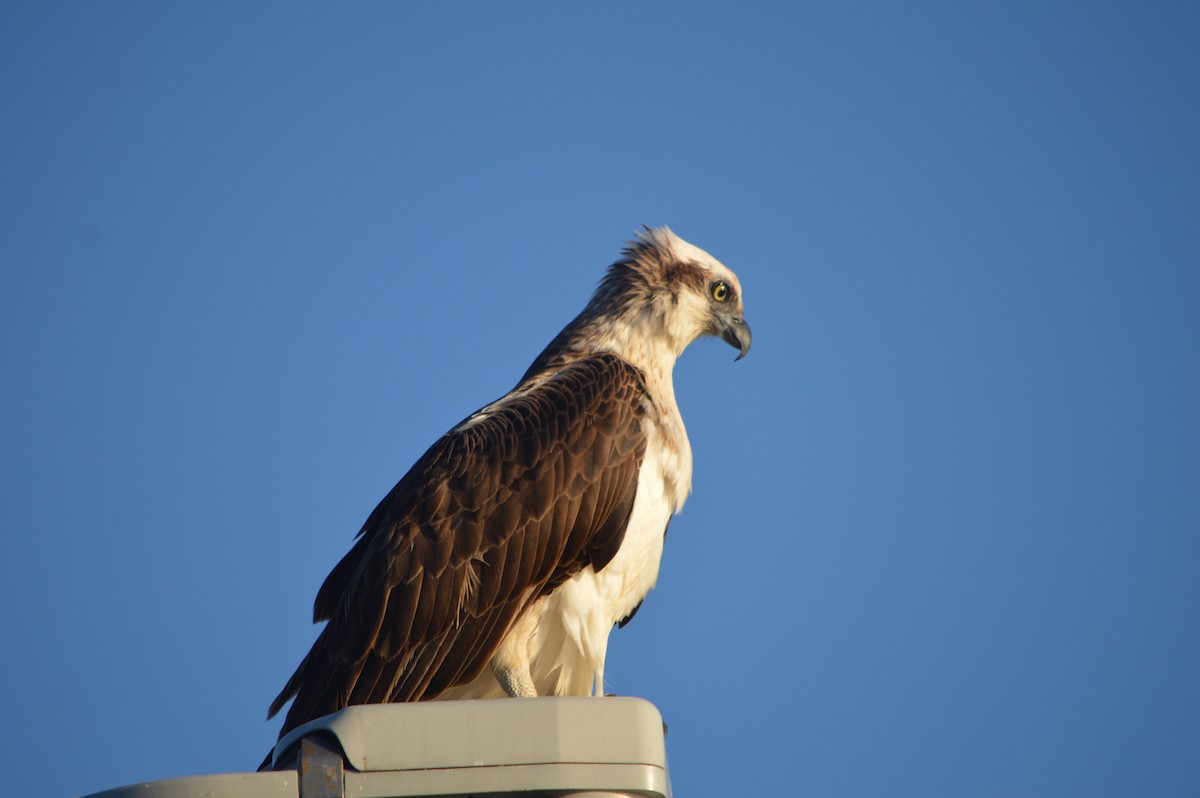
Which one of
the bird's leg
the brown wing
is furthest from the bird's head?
the bird's leg

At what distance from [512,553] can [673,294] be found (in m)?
2.22

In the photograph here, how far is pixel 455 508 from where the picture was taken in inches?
238

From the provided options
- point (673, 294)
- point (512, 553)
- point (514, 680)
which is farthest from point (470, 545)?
point (673, 294)

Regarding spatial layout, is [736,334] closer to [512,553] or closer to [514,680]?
[512,553]

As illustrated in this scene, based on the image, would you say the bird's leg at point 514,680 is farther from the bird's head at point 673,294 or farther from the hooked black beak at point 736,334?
the hooked black beak at point 736,334

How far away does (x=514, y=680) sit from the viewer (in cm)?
603

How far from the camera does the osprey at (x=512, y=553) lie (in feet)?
19.1

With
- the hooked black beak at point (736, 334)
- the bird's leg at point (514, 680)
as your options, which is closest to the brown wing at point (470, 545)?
the bird's leg at point (514, 680)

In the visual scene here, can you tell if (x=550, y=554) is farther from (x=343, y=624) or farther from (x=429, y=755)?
(x=429, y=755)

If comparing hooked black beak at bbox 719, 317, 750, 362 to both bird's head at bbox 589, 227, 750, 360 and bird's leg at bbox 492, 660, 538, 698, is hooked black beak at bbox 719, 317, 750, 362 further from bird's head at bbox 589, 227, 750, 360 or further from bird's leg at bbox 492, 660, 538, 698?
bird's leg at bbox 492, 660, 538, 698

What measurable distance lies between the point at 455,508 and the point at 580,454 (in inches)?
27.0

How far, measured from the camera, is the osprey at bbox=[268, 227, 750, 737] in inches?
229

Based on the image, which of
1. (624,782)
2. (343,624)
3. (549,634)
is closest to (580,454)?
(549,634)

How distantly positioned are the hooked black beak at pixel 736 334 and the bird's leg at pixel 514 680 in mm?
2618
